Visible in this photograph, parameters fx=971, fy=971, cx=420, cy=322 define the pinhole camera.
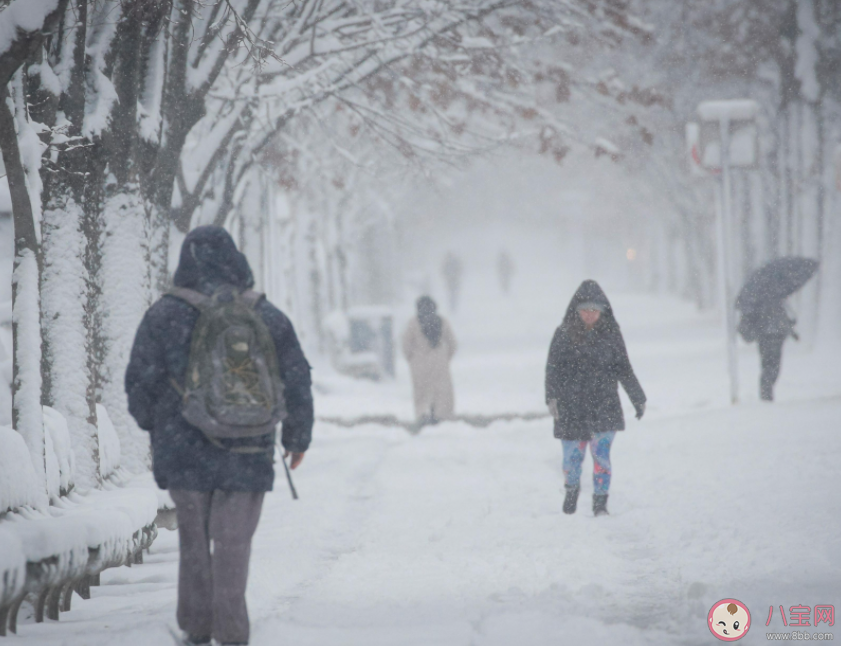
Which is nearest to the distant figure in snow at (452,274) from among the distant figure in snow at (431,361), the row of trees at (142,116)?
the distant figure in snow at (431,361)

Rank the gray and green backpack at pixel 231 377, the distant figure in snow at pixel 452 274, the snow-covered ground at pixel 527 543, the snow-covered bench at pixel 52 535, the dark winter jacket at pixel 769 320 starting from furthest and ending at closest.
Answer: the distant figure in snow at pixel 452 274, the dark winter jacket at pixel 769 320, the snow-covered ground at pixel 527 543, the snow-covered bench at pixel 52 535, the gray and green backpack at pixel 231 377

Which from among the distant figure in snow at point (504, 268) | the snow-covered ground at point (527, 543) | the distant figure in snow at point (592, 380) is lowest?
the snow-covered ground at point (527, 543)

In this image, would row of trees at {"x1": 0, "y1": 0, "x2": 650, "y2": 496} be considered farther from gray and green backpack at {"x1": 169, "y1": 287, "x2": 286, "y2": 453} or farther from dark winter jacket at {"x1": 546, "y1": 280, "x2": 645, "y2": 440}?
dark winter jacket at {"x1": 546, "y1": 280, "x2": 645, "y2": 440}

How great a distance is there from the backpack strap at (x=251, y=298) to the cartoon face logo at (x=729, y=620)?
2333mm

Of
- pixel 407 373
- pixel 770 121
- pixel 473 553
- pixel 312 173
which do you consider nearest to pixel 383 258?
pixel 407 373

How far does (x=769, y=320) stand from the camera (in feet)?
37.5

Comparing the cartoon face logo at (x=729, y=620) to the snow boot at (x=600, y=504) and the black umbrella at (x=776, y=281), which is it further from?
the black umbrella at (x=776, y=281)

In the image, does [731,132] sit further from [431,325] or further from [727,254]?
[431,325]

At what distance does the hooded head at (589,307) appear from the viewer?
6.82m

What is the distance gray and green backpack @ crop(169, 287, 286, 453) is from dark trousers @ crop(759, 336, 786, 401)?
8.92 metres

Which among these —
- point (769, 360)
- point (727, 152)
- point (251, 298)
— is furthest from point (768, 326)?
point (251, 298)

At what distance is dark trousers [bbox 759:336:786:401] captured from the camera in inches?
452

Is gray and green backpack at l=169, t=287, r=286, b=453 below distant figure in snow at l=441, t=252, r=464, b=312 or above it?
below

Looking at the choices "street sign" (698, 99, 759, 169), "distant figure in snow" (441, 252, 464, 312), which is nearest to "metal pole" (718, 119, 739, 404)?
"street sign" (698, 99, 759, 169)
